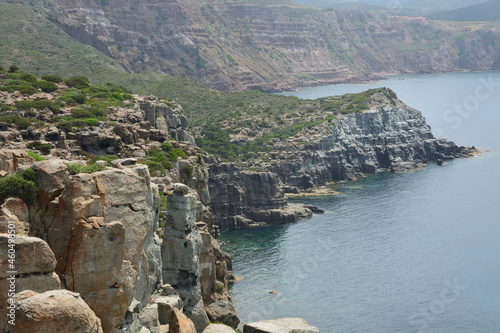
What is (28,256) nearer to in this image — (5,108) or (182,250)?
(182,250)

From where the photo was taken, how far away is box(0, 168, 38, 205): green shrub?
86.4 ft

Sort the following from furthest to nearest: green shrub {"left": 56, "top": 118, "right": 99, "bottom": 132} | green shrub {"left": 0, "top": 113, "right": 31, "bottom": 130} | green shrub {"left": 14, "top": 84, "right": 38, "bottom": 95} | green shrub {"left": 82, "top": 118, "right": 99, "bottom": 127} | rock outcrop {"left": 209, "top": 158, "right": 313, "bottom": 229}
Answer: rock outcrop {"left": 209, "top": 158, "right": 313, "bottom": 229} < green shrub {"left": 14, "top": 84, "right": 38, "bottom": 95} < green shrub {"left": 82, "top": 118, "right": 99, "bottom": 127} < green shrub {"left": 56, "top": 118, "right": 99, "bottom": 132} < green shrub {"left": 0, "top": 113, "right": 31, "bottom": 130}

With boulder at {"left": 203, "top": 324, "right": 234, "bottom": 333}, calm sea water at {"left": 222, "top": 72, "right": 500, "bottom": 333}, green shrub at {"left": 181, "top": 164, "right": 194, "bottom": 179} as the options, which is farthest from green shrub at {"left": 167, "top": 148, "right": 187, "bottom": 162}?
boulder at {"left": 203, "top": 324, "right": 234, "bottom": 333}

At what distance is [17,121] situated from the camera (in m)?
77.6

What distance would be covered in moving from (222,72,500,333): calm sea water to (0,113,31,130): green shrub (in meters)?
38.3

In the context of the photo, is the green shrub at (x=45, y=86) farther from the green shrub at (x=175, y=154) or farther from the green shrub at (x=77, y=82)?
the green shrub at (x=175, y=154)

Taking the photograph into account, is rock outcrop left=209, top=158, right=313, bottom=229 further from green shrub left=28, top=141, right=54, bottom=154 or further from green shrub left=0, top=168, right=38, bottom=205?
green shrub left=0, top=168, right=38, bottom=205

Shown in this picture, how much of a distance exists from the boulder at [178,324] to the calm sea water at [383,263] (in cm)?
5137

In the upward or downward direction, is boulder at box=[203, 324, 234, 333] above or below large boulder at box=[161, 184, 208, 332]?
below

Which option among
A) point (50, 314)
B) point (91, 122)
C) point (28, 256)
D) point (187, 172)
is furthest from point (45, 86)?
point (50, 314)

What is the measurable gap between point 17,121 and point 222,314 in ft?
133

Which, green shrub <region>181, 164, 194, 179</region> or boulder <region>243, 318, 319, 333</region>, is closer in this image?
boulder <region>243, 318, 319, 333</region>

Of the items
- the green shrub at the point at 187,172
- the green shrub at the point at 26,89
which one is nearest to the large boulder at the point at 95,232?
the green shrub at the point at 187,172

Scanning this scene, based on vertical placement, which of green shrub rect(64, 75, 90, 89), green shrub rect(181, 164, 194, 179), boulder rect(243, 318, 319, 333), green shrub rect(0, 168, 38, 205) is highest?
green shrub rect(64, 75, 90, 89)
